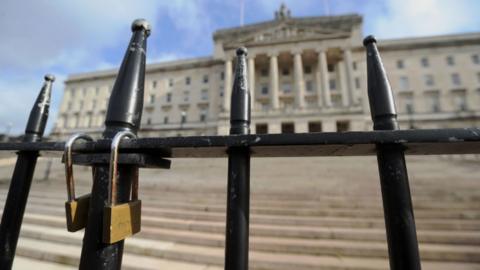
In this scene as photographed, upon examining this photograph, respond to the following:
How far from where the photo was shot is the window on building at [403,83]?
38969 mm

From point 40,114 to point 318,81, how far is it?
137 ft

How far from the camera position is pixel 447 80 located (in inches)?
1486

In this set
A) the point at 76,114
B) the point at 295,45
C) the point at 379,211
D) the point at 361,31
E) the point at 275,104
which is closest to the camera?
the point at 379,211

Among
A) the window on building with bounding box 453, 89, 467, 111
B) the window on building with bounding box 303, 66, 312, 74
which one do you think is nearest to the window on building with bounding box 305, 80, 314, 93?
the window on building with bounding box 303, 66, 312, 74

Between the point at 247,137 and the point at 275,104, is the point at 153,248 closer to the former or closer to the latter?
the point at 247,137

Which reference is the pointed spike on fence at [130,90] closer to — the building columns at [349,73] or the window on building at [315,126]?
the window on building at [315,126]

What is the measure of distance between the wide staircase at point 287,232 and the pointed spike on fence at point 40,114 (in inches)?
99.3

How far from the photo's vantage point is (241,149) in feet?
3.42

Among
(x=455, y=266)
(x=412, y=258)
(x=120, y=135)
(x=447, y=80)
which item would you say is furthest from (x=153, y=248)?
(x=447, y=80)

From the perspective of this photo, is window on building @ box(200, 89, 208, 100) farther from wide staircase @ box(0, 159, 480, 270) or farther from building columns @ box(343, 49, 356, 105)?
wide staircase @ box(0, 159, 480, 270)

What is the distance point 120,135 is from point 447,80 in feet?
176

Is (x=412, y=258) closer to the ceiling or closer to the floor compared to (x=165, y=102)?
closer to the floor

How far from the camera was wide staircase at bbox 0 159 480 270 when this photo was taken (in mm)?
3323

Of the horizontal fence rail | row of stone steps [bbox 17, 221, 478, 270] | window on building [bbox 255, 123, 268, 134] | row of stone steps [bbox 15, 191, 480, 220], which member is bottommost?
row of stone steps [bbox 17, 221, 478, 270]
